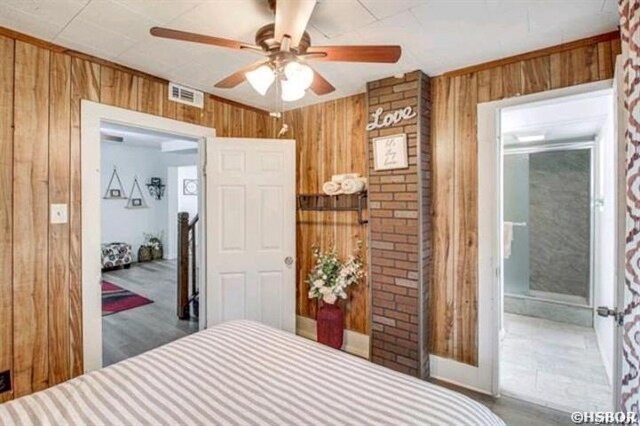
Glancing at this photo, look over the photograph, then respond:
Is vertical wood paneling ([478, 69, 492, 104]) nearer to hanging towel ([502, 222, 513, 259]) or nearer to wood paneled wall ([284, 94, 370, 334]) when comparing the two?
wood paneled wall ([284, 94, 370, 334])

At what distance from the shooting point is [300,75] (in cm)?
159

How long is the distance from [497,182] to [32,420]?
8.86 feet

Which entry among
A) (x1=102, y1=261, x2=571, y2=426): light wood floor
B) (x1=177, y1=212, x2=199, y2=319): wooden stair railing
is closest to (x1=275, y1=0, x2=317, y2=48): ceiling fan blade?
(x1=102, y1=261, x2=571, y2=426): light wood floor

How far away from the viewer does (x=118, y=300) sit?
458 cm

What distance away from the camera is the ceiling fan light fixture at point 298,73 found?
157 cm

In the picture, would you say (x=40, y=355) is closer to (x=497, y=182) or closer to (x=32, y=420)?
(x=32, y=420)

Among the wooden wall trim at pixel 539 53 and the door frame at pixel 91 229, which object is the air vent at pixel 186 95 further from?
the wooden wall trim at pixel 539 53

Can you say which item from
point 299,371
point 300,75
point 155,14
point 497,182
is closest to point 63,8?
point 155,14

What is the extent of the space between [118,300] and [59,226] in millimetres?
2889

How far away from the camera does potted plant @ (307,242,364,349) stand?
297 centimetres

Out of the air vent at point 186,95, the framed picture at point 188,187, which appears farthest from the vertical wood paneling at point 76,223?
the framed picture at point 188,187

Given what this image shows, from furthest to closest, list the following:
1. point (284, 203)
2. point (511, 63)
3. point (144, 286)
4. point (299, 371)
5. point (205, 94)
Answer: point (144, 286) < point (284, 203) < point (205, 94) < point (511, 63) < point (299, 371)

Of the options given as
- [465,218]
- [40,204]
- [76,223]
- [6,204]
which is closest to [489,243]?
[465,218]

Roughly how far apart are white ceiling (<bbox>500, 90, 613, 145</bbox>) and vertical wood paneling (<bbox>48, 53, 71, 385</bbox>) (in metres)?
3.00
